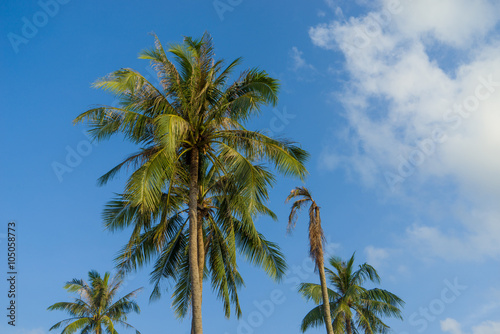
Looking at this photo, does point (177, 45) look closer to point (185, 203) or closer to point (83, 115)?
point (83, 115)

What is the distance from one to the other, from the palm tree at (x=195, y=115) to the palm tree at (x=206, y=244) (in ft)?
3.47

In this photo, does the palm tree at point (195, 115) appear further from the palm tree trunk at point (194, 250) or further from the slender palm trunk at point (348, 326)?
the slender palm trunk at point (348, 326)

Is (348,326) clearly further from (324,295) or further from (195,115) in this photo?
(195,115)

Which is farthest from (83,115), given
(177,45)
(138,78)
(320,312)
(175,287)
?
(320,312)

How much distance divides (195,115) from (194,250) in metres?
4.16

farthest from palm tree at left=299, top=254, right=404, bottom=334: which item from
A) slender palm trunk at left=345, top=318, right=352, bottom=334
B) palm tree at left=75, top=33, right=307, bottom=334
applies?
palm tree at left=75, top=33, right=307, bottom=334

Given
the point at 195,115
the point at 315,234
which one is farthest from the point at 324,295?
the point at 195,115

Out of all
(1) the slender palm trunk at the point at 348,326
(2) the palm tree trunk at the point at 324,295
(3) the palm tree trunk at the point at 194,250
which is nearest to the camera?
(3) the palm tree trunk at the point at 194,250

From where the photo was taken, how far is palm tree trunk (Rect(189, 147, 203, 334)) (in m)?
13.1

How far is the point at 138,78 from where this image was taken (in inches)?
585

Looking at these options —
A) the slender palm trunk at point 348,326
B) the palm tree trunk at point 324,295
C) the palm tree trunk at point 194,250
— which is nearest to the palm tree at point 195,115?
the palm tree trunk at point 194,250

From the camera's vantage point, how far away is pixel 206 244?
17219 mm

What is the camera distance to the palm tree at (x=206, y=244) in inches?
640

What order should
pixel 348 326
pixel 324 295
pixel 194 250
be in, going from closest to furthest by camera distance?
pixel 194 250
pixel 324 295
pixel 348 326
